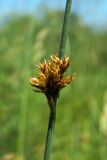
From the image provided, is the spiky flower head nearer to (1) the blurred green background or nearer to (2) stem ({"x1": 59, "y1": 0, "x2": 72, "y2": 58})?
(2) stem ({"x1": 59, "y1": 0, "x2": 72, "y2": 58})

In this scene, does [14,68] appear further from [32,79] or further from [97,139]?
[32,79]

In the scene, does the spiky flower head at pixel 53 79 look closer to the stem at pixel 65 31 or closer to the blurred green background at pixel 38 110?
the stem at pixel 65 31

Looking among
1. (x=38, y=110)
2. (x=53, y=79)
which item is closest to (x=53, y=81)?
(x=53, y=79)

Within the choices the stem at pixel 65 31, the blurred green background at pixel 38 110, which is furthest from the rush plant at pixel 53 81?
the blurred green background at pixel 38 110

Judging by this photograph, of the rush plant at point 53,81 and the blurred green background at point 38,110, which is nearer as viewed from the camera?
the rush plant at point 53,81

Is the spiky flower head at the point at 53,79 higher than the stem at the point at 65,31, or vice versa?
the stem at the point at 65,31

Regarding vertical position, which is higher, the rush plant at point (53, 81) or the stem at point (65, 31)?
the stem at point (65, 31)

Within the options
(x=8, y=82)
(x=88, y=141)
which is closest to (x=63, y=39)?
(x=88, y=141)

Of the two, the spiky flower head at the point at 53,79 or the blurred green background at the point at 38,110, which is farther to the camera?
the blurred green background at the point at 38,110

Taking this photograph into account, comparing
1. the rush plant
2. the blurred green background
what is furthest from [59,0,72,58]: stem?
the blurred green background
